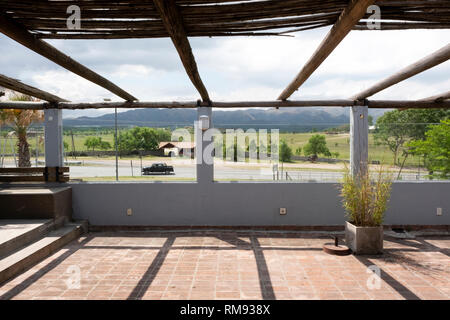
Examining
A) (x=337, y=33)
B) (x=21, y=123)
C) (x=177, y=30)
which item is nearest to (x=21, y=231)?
(x=177, y=30)

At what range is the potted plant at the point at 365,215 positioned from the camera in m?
4.98

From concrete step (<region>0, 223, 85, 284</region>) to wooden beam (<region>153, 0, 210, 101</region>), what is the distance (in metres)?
3.32

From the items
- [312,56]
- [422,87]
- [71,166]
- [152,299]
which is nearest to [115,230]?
[71,166]

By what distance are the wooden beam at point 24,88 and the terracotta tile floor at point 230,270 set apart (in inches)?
103

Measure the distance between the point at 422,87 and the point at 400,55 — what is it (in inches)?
104

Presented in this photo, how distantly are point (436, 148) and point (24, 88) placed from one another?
8.26 m

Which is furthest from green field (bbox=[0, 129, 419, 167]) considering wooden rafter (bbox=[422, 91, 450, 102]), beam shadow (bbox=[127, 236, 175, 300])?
beam shadow (bbox=[127, 236, 175, 300])

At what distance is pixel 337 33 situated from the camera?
2791mm

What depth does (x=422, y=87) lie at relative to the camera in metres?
6.74

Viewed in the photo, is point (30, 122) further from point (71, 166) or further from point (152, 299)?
point (152, 299)

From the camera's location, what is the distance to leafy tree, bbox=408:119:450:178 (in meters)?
7.12

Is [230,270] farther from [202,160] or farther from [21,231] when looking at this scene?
[21,231]

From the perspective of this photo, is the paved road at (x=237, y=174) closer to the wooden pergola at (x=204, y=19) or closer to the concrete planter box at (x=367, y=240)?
the concrete planter box at (x=367, y=240)

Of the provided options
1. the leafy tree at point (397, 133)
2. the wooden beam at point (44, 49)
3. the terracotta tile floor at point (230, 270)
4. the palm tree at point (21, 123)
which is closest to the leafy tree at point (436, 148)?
the leafy tree at point (397, 133)
